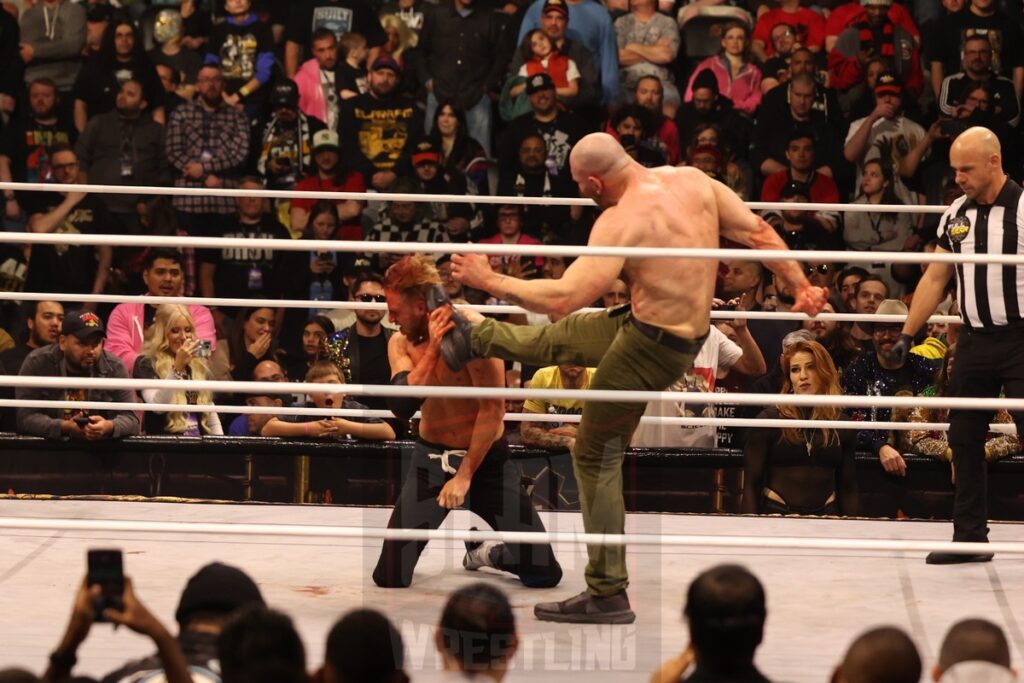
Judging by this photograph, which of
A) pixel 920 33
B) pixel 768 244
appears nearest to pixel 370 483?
pixel 768 244

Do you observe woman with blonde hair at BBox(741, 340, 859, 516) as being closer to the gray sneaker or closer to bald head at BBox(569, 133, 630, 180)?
the gray sneaker

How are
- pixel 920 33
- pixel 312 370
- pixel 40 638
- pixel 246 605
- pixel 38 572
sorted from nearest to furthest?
pixel 246 605
pixel 40 638
pixel 38 572
pixel 312 370
pixel 920 33

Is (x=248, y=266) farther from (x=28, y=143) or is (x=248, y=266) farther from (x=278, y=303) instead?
(x=278, y=303)

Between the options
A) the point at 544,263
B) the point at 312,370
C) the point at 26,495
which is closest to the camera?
the point at 26,495

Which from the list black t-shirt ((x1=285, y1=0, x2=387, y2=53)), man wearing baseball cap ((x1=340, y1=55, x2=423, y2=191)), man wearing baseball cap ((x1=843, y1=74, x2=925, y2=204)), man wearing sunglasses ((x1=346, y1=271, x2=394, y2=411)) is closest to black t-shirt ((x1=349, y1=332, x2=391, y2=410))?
man wearing sunglasses ((x1=346, y1=271, x2=394, y2=411))

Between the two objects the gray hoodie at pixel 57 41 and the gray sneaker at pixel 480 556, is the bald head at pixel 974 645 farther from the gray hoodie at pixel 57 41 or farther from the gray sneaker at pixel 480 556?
the gray hoodie at pixel 57 41

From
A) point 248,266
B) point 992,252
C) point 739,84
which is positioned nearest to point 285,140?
point 248,266

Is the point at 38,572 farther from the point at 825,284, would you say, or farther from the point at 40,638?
the point at 825,284

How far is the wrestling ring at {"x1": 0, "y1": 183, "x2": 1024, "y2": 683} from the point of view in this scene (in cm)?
330

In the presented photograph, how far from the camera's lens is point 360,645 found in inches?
99.5

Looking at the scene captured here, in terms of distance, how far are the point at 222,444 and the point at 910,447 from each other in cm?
258

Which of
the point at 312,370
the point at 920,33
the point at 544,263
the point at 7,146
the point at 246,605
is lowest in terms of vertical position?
the point at 246,605

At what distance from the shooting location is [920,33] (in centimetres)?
784

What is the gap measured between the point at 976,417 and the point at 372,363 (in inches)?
109
